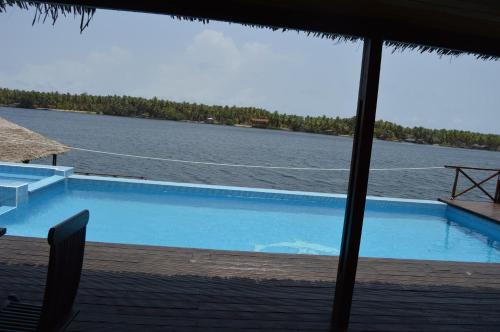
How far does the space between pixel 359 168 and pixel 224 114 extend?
44094 millimetres

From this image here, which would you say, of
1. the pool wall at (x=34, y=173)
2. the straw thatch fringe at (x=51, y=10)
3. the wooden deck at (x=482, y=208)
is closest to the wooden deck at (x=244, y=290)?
the straw thatch fringe at (x=51, y=10)

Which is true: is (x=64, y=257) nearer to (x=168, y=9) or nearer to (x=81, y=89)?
(x=168, y=9)

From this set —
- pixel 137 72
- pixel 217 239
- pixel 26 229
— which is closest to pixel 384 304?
pixel 217 239

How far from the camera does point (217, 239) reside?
Result: 6.52 metres

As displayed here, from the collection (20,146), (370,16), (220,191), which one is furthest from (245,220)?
(370,16)

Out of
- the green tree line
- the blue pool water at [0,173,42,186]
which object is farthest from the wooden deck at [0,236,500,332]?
the green tree line

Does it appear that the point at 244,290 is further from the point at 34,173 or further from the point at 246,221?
the point at 34,173

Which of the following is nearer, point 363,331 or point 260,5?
point 260,5

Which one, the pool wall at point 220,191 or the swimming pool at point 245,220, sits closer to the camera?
the swimming pool at point 245,220

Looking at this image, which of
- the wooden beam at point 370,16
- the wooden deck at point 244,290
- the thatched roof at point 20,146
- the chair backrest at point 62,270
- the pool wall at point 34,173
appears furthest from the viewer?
the thatched roof at point 20,146

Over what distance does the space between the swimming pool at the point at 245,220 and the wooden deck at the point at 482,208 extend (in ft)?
0.46

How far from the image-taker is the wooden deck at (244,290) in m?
2.36

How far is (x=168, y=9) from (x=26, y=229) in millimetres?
5496

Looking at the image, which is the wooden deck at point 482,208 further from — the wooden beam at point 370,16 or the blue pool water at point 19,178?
the blue pool water at point 19,178
